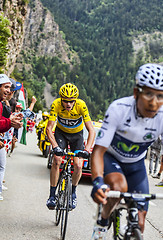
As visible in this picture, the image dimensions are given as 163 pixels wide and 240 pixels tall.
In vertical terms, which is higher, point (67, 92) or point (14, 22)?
point (14, 22)

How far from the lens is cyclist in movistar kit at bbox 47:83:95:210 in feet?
18.5

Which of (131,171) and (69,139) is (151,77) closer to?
(131,171)

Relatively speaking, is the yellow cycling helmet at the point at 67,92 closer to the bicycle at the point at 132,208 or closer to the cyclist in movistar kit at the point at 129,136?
the cyclist in movistar kit at the point at 129,136

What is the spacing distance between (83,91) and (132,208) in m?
176

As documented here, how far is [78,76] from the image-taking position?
7475 inches

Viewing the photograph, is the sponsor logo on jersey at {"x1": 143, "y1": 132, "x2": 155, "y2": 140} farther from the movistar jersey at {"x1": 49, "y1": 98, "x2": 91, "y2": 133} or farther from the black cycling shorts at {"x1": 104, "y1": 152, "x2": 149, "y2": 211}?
the movistar jersey at {"x1": 49, "y1": 98, "x2": 91, "y2": 133}

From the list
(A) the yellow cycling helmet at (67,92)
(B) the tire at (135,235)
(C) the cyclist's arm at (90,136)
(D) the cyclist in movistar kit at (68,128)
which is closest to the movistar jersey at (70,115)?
(D) the cyclist in movistar kit at (68,128)

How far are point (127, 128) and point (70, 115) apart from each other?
2.99 m

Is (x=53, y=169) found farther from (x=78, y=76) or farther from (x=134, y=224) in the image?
(x=78, y=76)

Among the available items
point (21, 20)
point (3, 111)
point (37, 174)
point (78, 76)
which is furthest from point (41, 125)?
point (78, 76)

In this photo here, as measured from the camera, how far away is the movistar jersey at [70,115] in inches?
232

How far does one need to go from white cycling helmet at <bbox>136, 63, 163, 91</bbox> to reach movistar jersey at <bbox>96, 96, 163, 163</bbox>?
11.0 inches

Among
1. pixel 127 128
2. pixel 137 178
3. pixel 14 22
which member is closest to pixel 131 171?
pixel 137 178

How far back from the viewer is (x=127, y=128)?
10.4 ft
